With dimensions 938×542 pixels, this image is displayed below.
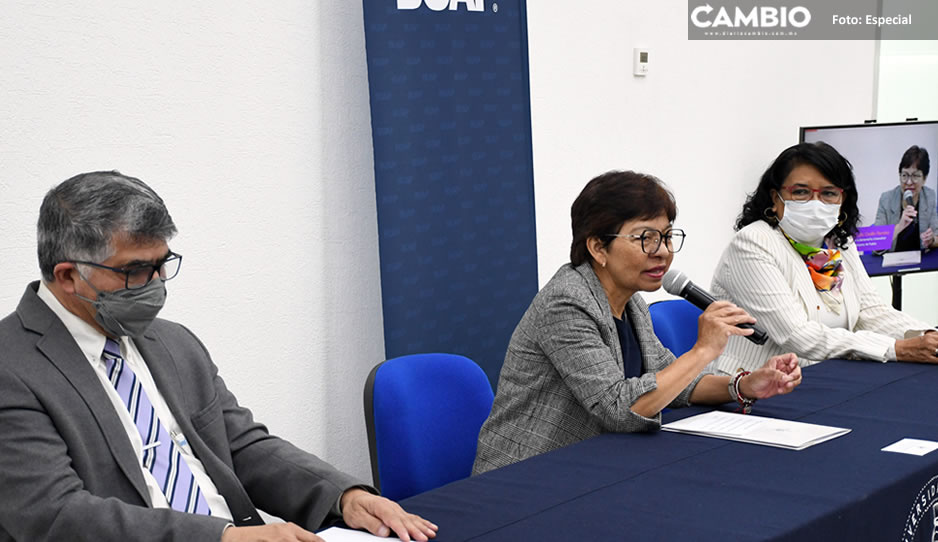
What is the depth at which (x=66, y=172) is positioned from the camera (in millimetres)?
2629

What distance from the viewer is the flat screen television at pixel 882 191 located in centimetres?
480

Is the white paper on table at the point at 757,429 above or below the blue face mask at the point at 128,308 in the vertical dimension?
below

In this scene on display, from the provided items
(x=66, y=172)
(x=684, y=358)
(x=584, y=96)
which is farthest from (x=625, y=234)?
(x=584, y=96)

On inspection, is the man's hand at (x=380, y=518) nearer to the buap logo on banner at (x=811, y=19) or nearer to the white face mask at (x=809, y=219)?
the white face mask at (x=809, y=219)

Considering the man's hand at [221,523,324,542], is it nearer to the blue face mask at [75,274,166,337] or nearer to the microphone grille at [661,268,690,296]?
the blue face mask at [75,274,166,337]

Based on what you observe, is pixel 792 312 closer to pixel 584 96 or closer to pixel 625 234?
pixel 625 234

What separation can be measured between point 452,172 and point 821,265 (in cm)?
134

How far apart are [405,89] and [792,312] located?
150 cm

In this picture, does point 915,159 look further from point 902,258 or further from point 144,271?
point 144,271

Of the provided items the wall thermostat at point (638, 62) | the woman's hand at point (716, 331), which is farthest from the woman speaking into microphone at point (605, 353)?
the wall thermostat at point (638, 62)

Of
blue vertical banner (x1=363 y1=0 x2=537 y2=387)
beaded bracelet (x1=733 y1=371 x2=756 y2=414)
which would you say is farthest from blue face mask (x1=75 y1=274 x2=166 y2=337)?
blue vertical banner (x1=363 y1=0 x2=537 y2=387)
